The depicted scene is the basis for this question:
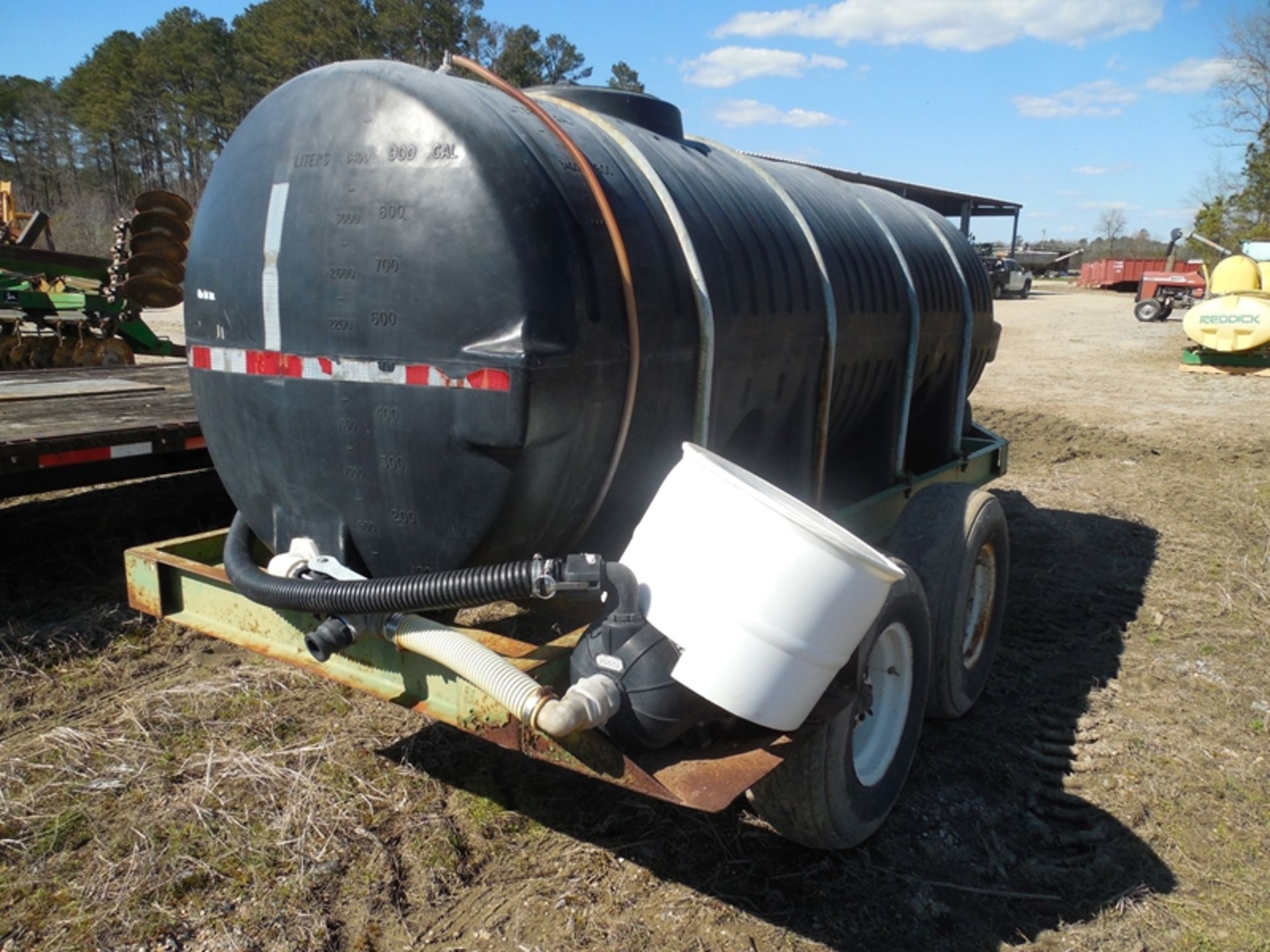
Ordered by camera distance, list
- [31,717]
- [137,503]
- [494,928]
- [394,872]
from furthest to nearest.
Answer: [137,503]
[31,717]
[394,872]
[494,928]

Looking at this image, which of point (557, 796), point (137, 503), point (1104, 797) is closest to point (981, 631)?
point (1104, 797)

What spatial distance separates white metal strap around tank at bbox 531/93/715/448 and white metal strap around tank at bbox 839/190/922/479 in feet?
5.96

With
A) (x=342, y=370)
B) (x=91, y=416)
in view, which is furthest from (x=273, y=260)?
(x=91, y=416)

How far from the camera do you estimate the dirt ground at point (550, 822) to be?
102 inches

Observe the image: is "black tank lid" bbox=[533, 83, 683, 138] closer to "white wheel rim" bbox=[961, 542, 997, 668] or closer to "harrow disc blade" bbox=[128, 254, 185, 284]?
"white wheel rim" bbox=[961, 542, 997, 668]

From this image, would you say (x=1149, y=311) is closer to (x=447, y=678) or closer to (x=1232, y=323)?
(x=1232, y=323)

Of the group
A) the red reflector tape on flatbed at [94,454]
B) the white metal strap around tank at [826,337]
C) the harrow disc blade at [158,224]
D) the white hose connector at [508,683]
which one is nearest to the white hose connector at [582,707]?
the white hose connector at [508,683]

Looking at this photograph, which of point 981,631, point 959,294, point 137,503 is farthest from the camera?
point 137,503

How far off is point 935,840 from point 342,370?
7.74ft

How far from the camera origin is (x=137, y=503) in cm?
629

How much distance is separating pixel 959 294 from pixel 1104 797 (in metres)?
2.74

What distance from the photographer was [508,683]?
216cm

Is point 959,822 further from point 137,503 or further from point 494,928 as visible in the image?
point 137,503

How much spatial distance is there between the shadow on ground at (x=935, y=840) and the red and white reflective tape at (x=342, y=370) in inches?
59.1
